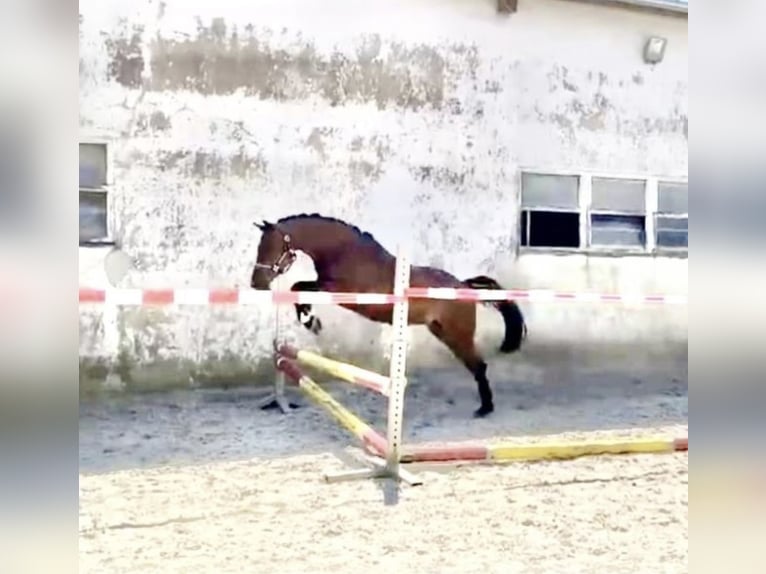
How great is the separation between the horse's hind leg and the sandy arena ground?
14.7 inches

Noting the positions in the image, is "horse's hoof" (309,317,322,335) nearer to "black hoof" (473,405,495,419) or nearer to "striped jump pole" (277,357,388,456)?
"striped jump pole" (277,357,388,456)

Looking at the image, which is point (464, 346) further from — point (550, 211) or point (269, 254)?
point (269, 254)

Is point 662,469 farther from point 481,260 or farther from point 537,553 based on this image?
point 481,260

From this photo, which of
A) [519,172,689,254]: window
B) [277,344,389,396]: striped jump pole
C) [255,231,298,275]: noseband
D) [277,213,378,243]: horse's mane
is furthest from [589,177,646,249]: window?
[277,344,389,396]: striped jump pole

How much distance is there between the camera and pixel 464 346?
4.67 metres

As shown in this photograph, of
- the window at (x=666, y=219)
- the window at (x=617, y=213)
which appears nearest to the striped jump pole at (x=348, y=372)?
the window at (x=617, y=213)

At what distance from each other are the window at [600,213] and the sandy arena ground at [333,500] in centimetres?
132

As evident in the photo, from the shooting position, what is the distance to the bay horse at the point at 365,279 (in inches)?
176

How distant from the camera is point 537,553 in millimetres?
2193

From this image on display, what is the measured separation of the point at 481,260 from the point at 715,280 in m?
3.96

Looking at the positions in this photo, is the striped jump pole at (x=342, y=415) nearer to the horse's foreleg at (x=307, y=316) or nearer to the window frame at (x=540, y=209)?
the horse's foreleg at (x=307, y=316)

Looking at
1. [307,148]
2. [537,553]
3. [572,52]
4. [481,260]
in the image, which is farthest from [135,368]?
[572,52]

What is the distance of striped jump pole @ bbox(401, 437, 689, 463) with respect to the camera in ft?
10.3

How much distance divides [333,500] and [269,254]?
208cm
